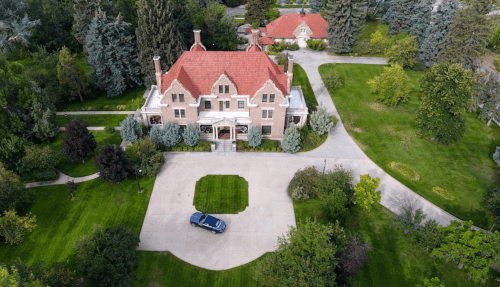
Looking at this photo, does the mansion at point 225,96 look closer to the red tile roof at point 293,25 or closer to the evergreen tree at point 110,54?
the evergreen tree at point 110,54

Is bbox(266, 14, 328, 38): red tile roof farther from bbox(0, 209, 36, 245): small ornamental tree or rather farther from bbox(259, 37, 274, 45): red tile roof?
bbox(0, 209, 36, 245): small ornamental tree

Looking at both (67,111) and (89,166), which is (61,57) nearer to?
(67,111)

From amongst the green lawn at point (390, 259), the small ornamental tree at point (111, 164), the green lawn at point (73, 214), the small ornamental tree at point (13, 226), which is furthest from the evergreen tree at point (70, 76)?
the green lawn at point (390, 259)

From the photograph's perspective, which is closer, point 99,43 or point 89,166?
point 89,166

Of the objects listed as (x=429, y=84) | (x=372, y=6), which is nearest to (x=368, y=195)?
(x=429, y=84)

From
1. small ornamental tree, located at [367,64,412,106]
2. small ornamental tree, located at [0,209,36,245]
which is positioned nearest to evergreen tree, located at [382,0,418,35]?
small ornamental tree, located at [367,64,412,106]

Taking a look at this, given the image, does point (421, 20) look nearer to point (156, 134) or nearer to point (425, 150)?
point (425, 150)
